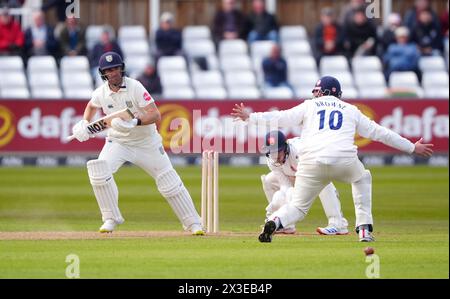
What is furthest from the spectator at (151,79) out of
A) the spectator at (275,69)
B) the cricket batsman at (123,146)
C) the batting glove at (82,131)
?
the batting glove at (82,131)

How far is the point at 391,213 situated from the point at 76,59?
385 inches

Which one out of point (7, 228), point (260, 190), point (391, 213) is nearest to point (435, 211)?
point (391, 213)

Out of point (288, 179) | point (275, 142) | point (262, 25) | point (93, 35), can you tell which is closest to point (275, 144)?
point (275, 142)

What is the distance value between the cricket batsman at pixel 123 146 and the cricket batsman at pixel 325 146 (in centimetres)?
126

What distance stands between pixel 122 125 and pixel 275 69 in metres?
→ 11.8

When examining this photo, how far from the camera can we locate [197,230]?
12.6 metres

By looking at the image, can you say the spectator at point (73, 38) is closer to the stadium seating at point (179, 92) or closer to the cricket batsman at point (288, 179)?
the stadium seating at point (179, 92)

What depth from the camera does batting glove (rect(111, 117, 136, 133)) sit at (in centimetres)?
1215

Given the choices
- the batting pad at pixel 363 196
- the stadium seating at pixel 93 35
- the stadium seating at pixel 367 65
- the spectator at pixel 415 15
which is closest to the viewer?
the batting pad at pixel 363 196

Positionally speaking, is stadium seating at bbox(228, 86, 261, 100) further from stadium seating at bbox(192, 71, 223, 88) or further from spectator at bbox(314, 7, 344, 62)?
spectator at bbox(314, 7, 344, 62)

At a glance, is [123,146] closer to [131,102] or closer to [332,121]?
[131,102]

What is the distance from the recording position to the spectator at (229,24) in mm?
25062
